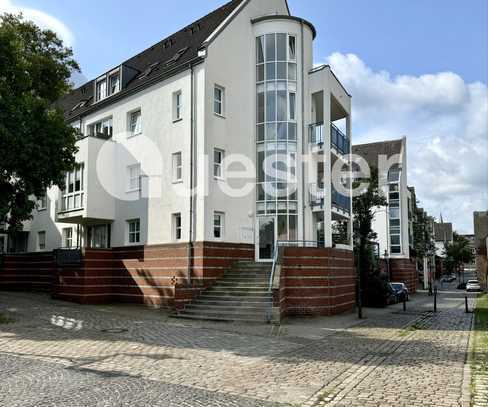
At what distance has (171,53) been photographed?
2625cm

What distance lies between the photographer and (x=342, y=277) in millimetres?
23109

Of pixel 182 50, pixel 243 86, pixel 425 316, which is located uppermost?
pixel 182 50

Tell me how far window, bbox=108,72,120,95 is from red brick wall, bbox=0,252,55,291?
9547mm

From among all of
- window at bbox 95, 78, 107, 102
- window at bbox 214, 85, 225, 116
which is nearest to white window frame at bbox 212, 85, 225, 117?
window at bbox 214, 85, 225, 116

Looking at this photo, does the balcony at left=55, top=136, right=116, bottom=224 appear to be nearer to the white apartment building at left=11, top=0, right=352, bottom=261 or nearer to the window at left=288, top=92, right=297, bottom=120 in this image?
the white apartment building at left=11, top=0, right=352, bottom=261

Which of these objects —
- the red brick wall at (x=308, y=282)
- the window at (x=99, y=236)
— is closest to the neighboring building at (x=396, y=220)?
the red brick wall at (x=308, y=282)

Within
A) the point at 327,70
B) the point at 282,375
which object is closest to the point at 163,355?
the point at 282,375

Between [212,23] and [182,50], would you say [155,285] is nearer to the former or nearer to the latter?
[182,50]

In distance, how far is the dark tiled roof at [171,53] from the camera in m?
23.8

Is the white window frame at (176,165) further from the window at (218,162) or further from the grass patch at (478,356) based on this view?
the grass patch at (478,356)

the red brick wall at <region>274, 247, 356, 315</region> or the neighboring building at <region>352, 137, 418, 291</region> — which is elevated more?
the neighboring building at <region>352, 137, 418, 291</region>

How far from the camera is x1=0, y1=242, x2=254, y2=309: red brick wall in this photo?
2064 cm

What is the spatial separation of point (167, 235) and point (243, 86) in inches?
305

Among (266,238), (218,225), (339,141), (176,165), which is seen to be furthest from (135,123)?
(339,141)
